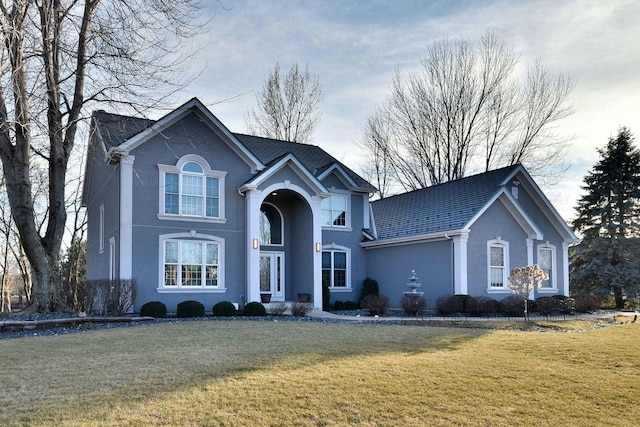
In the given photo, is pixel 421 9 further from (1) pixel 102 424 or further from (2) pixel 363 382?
(1) pixel 102 424

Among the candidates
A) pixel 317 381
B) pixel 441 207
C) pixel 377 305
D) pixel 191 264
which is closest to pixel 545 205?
pixel 441 207

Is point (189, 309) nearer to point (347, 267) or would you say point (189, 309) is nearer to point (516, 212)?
point (347, 267)

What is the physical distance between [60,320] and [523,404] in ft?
38.3

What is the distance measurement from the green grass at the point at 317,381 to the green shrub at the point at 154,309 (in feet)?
18.5

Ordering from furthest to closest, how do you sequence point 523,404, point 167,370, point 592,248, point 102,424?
point 592,248
point 167,370
point 523,404
point 102,424

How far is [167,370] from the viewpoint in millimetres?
7617

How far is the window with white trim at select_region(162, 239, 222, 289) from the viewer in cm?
1875

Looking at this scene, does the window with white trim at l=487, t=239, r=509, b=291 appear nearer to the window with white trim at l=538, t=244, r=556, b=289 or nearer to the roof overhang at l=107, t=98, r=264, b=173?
the window with white trim at l=538, t=244, r=556, b=289

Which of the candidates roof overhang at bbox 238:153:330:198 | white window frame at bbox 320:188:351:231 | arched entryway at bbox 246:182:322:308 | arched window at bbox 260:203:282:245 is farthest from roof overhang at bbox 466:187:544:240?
arched window at bbox 260:203:282:245

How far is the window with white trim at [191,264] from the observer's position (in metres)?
18.8

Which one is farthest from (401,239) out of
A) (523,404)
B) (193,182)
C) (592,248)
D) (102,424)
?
(102,424)

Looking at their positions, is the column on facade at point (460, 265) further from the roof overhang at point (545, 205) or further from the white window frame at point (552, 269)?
the white window frame at point (552, 269)

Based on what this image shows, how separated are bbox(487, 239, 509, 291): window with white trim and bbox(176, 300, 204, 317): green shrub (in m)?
11.4

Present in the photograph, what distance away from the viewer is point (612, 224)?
28.5 metres
